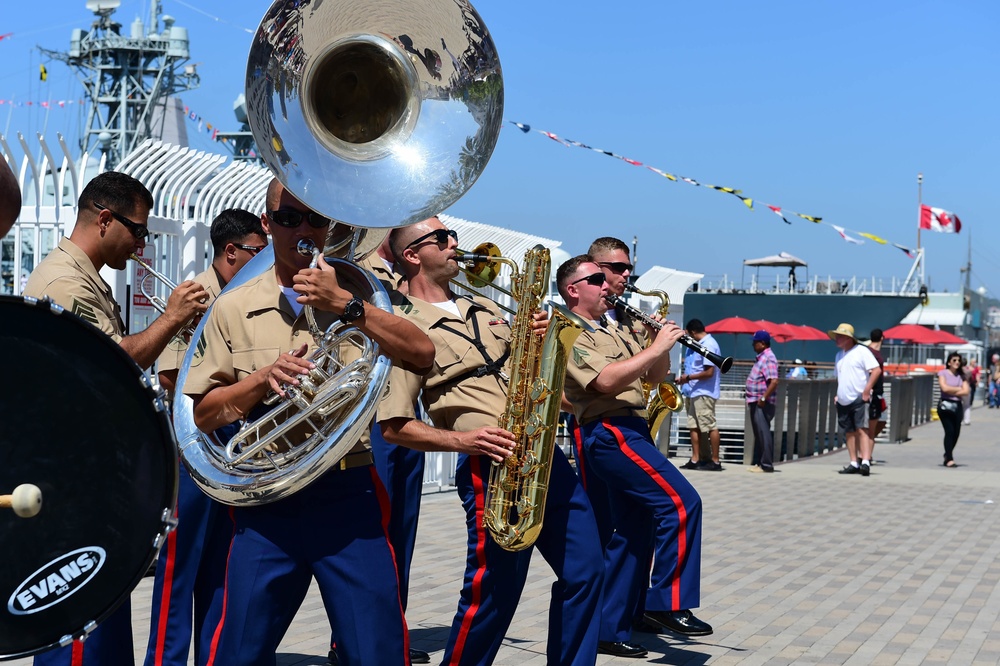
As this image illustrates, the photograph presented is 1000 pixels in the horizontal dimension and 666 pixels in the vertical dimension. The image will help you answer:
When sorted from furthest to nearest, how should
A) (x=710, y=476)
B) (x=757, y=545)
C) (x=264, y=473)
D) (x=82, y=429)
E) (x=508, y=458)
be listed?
(x=710, y=476)
(x=757, y=545)
(x=508, y=458)
(x=264, y=473)
(x=82, y=429)

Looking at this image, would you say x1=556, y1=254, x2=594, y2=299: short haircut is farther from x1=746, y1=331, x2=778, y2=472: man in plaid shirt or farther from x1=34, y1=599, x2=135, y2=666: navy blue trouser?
x1=746, y1=331, x2=778, y2=472: man in plaid shirt

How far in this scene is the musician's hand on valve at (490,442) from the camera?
4398 mm

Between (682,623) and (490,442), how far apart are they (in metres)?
2.38

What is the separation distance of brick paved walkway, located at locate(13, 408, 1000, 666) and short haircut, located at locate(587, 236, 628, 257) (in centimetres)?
190

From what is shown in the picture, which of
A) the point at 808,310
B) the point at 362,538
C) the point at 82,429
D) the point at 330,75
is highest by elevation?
the point at 808,310

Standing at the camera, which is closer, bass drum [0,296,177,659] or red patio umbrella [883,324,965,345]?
bass drum [0,296,177,659]

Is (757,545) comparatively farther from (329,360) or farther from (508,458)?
(329,360)

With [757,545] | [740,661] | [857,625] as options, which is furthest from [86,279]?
[757,545]

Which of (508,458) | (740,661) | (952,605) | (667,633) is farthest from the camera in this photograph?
(952,605)

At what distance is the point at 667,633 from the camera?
6465 millimetres

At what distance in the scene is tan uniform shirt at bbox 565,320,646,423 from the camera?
18.3 feet

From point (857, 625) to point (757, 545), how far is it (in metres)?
2.74

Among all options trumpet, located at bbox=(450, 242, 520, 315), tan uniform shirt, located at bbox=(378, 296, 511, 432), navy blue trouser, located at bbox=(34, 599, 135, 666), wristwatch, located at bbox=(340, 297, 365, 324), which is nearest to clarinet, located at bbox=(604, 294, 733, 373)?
trumpet, located at bbox=(450, 242, 520, 315)

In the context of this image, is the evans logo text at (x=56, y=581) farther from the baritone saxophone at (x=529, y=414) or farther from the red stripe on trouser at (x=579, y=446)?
the red stripe on trouser at (x=579, y=446)
